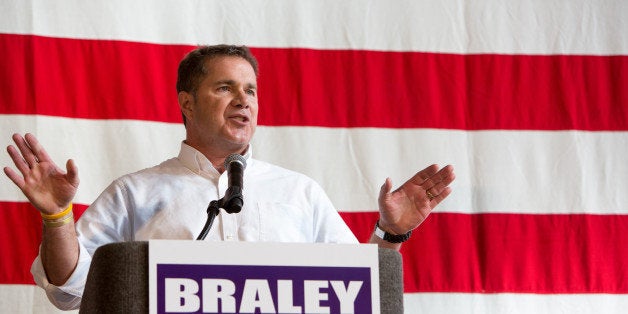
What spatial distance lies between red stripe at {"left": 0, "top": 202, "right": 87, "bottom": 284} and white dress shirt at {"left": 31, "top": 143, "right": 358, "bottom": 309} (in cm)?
58

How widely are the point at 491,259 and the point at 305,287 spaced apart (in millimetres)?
1670

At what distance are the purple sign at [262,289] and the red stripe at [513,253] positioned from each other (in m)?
1.49

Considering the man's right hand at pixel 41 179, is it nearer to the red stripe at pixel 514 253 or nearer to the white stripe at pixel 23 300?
the white stripe at pixel 23 300

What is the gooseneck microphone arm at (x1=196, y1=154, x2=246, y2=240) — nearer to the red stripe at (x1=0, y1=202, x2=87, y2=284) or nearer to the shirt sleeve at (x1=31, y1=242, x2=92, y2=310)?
the shirt sleeve at (x1=31, y1=242, x2=92, y2=310)

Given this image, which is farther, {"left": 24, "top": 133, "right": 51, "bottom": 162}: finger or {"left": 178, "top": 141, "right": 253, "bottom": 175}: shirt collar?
{"left": 178, "top": 141, "right": 253, "bottom": 175}: shirt collar

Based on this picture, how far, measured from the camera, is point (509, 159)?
3.03 m

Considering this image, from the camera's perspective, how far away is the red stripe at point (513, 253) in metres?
2.91

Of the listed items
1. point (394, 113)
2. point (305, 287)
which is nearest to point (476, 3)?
point (394, 113)

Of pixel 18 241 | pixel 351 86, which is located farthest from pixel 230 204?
pixel 351 86

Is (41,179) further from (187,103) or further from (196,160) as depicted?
(187,103)

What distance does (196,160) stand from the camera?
2293 mm

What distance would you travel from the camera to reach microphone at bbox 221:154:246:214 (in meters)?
1.60

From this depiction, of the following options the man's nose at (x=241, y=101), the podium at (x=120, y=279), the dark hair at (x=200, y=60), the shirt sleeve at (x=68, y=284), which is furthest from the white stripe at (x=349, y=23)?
the podium at (x=120, y=279)

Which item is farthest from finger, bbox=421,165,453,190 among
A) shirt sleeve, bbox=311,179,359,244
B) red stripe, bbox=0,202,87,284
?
red stripe, bbox=0,202,87,284
